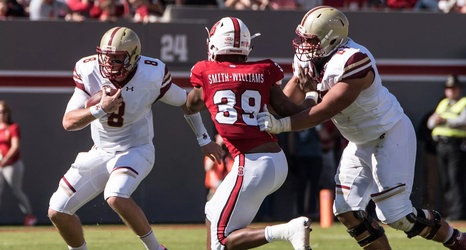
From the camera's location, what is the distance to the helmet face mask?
21.0 ft

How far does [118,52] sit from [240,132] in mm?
1482

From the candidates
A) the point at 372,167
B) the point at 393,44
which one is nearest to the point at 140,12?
the point at 393,44

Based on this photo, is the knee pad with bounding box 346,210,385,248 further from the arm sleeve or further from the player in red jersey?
the arm sleeve

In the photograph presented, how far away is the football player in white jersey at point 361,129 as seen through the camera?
6527mm

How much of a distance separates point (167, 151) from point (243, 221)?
7.69 meters

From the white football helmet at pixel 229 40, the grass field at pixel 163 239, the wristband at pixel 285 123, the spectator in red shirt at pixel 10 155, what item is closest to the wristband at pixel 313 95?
the wristband at pixel 285 123

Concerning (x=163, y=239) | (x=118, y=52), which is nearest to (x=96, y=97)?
(x=118, y=52)

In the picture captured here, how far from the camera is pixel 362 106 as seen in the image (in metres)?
6.83

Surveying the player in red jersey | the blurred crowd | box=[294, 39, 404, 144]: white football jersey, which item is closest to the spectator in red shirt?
the blurred crowd

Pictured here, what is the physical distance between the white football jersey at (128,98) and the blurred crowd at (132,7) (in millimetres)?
6064

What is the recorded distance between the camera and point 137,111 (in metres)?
7.57

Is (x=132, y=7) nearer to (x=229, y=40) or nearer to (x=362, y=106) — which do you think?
(x=362, y=106)

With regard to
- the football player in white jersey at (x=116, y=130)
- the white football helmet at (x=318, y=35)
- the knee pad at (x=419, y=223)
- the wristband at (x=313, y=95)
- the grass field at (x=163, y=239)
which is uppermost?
the white football helmet at (x=318, y=35)

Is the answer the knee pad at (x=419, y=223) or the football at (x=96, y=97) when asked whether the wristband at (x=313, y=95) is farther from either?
the football at (x=96, y=97)
